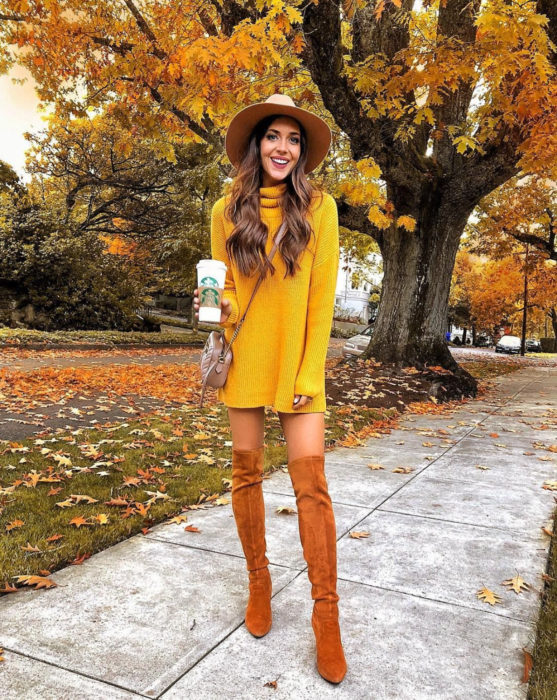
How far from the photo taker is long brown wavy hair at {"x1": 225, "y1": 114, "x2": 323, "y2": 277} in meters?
2.38

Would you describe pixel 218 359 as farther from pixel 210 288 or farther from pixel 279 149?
pixel 279 149

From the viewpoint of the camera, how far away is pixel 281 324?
2.45 metres

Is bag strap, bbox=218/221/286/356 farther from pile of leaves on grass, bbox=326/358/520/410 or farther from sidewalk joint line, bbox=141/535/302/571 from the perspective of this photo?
pile of leaves on grass, bbox=326/358/520/410

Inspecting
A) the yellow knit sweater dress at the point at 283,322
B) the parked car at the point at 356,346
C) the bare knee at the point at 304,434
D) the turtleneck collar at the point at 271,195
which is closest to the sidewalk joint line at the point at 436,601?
the bare knee at the point at 304,434

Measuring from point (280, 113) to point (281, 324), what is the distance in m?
0.91

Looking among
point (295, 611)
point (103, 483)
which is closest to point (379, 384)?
point (103, 483)

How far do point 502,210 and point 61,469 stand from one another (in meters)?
20.0

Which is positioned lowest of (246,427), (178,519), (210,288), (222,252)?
(178,519)

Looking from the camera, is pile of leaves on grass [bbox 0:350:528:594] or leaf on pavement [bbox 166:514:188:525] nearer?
pile of leaves on grass [bbox 0:350:528:594]

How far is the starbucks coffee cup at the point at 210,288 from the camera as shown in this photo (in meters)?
2.21

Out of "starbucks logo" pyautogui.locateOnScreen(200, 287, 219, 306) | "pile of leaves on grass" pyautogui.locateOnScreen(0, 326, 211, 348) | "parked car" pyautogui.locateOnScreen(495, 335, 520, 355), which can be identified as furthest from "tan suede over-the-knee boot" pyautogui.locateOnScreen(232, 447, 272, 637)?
"parked car" pyautogui.locateOnScreen(495, 335, 520, 355)

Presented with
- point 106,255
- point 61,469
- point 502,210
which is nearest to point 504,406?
point 61,469

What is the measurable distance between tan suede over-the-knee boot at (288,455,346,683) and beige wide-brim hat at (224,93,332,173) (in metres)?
1.33

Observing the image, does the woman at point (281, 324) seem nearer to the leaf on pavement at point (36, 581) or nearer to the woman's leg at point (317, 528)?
Result: the woman's leg at point (317, 528)
